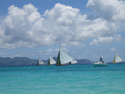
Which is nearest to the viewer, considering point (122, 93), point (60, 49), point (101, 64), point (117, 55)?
point (122, 93)

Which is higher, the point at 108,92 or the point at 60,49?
the point at 60,49

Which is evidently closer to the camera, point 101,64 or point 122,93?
point 122,93

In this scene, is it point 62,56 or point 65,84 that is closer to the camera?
point 65,84

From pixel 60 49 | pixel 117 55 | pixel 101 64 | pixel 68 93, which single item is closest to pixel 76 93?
pixel 68 93

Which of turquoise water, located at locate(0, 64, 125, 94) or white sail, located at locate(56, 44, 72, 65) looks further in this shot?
white sail, located at locate(56, 44, 72, 65)

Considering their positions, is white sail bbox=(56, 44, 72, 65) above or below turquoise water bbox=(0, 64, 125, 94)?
above

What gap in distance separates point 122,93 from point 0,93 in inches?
482

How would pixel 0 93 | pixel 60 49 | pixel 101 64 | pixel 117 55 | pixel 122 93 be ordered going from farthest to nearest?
pixel 117 55 < pixel 101 64 < pixel 60 49 < pixel 0 93 < pixel 122 93

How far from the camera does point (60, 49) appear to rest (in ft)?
281

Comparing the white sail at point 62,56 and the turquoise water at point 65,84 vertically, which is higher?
the white sail at point 62,56

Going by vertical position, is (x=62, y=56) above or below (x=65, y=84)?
above

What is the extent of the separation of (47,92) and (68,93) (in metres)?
2.35

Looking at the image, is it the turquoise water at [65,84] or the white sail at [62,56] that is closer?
the turquoise water at [65,84]

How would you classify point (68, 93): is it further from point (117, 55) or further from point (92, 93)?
point (117, 55)
